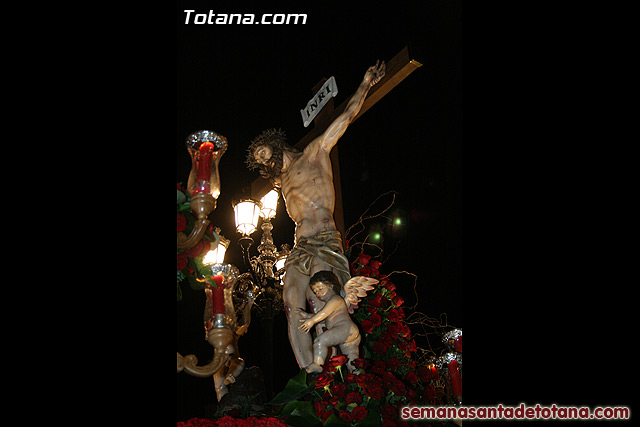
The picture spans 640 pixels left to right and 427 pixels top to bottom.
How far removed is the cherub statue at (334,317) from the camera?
3.94 metres

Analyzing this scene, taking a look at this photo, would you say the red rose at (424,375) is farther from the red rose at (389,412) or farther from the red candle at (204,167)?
the red candle at (204,167)

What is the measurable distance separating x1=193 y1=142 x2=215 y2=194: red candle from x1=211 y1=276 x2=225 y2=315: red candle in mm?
418

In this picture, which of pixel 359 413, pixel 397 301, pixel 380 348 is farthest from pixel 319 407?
pixel 397 301

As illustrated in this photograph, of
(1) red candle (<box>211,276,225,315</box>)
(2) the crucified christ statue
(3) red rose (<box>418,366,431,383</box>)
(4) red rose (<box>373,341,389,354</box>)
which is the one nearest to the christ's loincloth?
(2) the crucified christ statue

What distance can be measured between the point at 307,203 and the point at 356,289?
102 cm

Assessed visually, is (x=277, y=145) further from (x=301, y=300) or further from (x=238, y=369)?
(x=238, y=369)

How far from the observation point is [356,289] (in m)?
4.09

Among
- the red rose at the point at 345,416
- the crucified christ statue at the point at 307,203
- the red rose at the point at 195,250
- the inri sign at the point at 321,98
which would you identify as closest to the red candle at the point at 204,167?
the red rose at the point at 195,250

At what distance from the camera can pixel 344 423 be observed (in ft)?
10.8

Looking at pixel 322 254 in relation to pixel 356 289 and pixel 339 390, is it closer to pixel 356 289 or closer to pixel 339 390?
pixel 356 289

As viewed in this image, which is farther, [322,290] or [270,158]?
[270,158]

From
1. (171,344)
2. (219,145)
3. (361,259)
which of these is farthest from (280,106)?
(171,344)

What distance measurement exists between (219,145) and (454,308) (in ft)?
17.2

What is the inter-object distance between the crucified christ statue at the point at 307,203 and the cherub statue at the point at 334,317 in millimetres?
236
